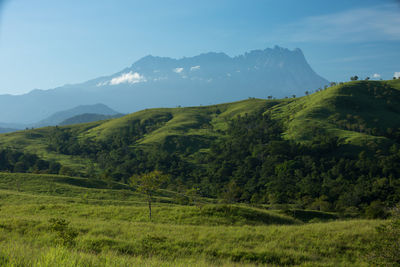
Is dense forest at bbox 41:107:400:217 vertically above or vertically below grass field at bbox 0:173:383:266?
below

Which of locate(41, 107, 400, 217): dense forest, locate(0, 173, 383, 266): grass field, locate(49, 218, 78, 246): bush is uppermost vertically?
locate(49, 218, 78, 246): bush

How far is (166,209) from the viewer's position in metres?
40.2

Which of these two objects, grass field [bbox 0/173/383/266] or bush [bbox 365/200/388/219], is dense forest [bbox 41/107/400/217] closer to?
bush [bbox 365/200/388/219]

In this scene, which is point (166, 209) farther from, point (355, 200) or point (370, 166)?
point (370, 166)

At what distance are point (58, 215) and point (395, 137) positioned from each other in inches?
8332

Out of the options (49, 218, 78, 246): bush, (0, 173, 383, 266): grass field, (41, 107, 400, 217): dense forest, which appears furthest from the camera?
(41, 107, 400, 217): dense forest

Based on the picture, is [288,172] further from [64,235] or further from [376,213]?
[64,235]

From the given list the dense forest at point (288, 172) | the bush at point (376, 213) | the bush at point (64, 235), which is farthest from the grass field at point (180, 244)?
the dense forest at point (288, 172)

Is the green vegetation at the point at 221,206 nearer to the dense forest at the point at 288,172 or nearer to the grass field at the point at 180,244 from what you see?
the grass field at the point at 180,244

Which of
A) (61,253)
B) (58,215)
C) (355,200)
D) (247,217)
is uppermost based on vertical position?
(61,253)

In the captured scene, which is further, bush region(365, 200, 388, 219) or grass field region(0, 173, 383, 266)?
bush region(365, 200, 388, 219)

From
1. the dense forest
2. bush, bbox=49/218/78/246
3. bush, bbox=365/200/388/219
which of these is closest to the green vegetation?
bush, bbox=49/218/78/246

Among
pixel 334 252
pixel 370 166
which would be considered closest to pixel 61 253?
pixel 334 252

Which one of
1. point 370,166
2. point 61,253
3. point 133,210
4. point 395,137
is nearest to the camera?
point 61,253
